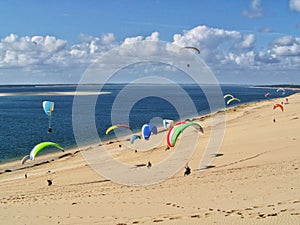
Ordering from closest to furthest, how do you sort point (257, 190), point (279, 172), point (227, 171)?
point (257, 190) → point (279, 172) → point (227, 171)

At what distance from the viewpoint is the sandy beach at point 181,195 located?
1227cm

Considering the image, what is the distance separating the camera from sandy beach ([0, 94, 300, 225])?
12266mm

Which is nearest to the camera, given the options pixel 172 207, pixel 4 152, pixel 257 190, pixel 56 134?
pixel 172 207

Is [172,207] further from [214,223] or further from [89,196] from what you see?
[89,196]

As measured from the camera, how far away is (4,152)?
3612 centimetres

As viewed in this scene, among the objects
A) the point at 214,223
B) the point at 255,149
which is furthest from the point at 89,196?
the point at 255,149

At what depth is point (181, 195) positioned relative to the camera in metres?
15.2

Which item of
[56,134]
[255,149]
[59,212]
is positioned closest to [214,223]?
[59,212]

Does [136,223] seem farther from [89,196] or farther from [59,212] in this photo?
[89,196]

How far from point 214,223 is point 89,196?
21.9ft

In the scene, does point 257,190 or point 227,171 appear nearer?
point 257,190

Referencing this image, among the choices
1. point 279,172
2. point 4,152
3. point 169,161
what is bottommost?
point 279,172

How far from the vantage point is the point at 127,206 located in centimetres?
1400

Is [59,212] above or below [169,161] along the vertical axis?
below
